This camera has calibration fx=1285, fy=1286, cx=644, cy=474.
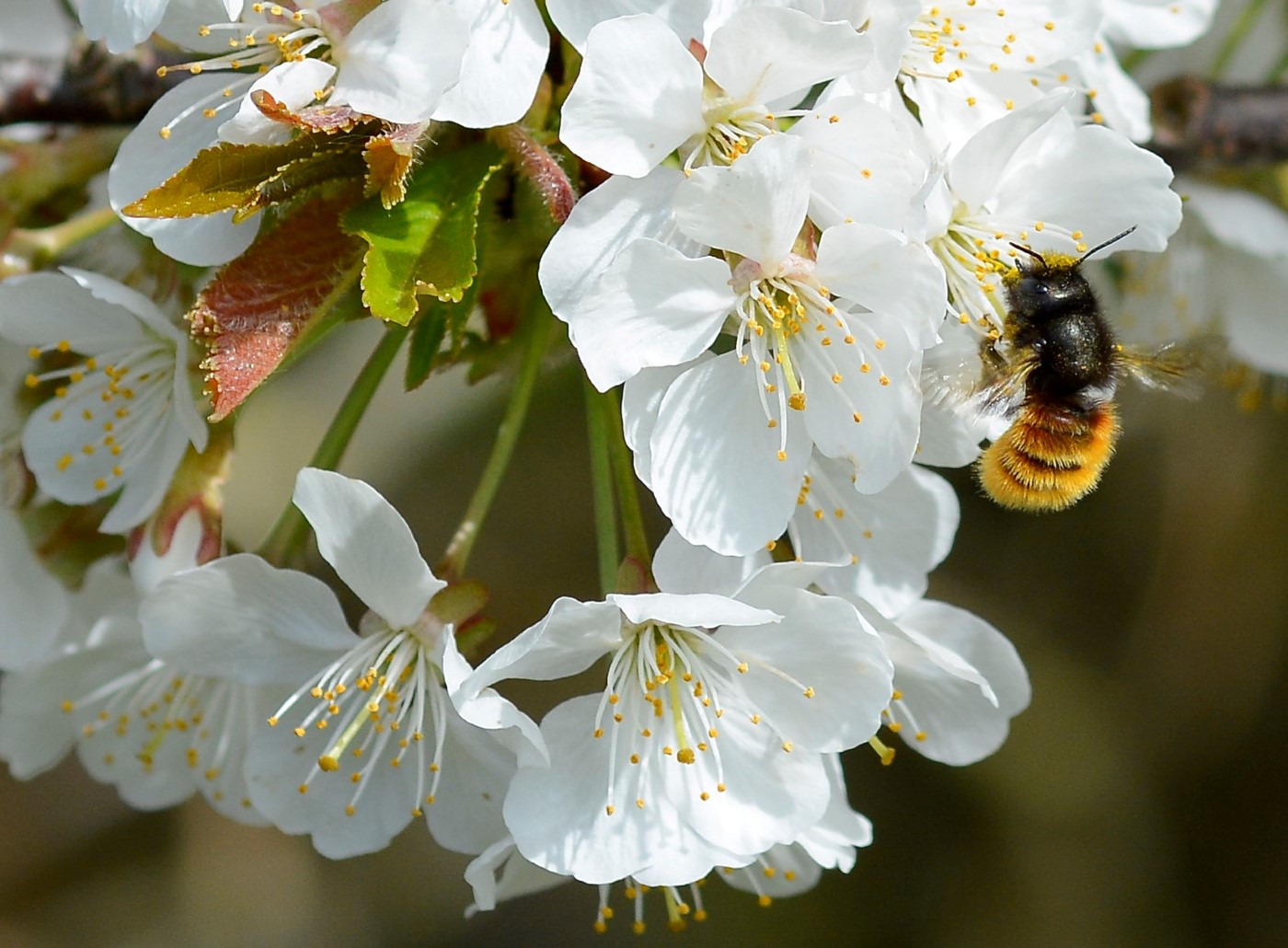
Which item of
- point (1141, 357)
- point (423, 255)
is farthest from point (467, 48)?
point (1141, 357)

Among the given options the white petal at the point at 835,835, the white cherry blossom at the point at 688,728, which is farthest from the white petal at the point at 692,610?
the white petal at the point at 835,835

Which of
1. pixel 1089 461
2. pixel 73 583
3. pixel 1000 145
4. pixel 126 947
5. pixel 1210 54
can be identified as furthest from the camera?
pixel 126 947

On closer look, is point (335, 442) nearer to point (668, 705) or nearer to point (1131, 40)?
point (668, 705)

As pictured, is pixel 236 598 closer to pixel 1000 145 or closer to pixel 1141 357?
pixel 1000 145

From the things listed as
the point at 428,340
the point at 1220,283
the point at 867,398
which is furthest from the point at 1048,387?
the point at 1220,283

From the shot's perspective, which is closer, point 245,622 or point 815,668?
point 815,668

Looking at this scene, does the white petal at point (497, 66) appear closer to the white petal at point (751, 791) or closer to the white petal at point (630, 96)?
the white petal at point (630, 96)
